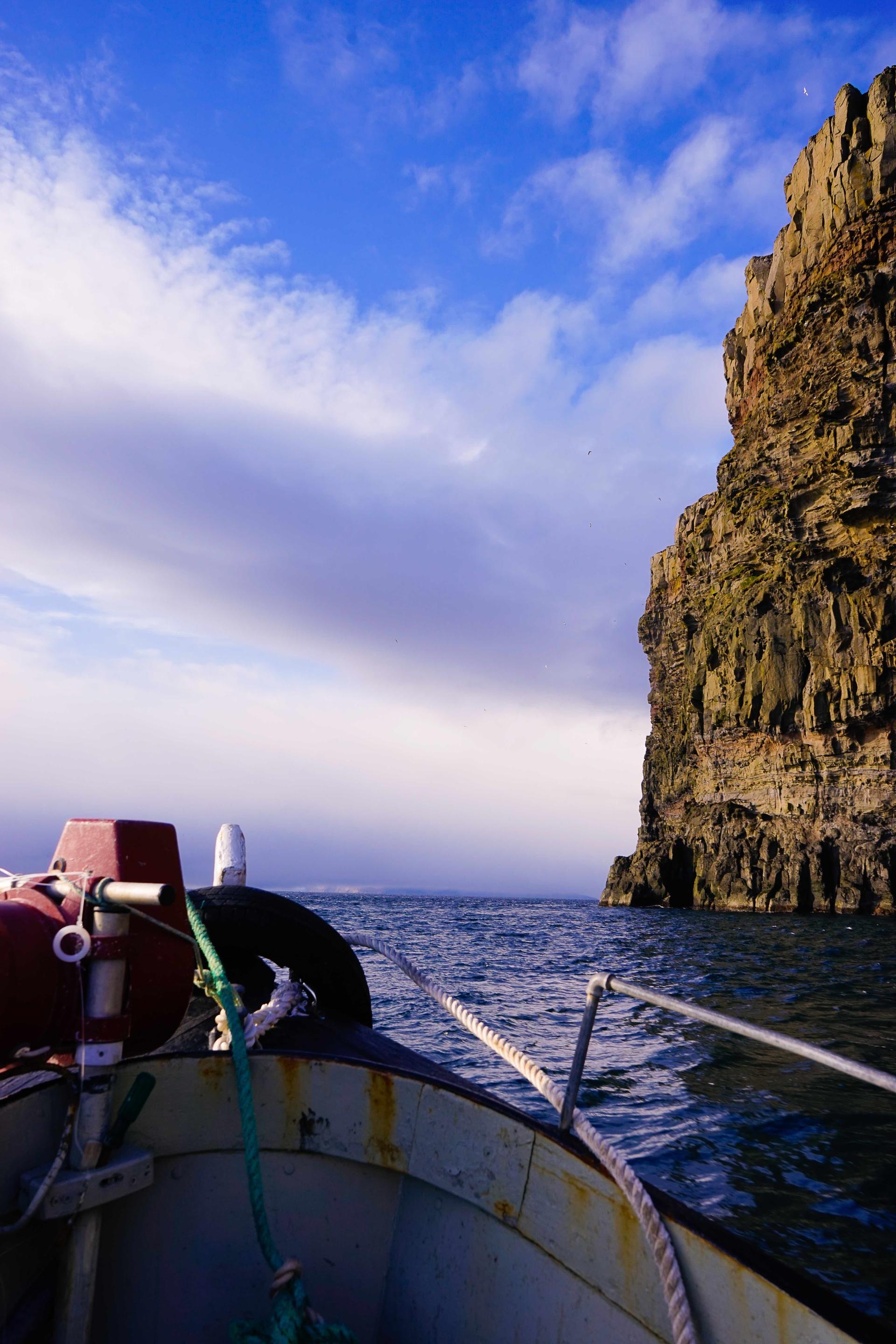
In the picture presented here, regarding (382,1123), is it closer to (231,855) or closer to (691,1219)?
(691,1219)

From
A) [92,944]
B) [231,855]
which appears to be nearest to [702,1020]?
[92,944]

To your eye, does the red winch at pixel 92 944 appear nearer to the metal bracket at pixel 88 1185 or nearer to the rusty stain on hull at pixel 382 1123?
the metal bracket at pixel 88 1185

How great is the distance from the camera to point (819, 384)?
49.8m

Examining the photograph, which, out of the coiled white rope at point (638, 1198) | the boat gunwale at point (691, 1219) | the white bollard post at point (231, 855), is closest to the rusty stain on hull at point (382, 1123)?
the boat gunwale at point (691, 1219)

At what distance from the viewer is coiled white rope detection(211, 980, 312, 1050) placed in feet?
9.20

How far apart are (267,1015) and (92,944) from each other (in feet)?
3.88

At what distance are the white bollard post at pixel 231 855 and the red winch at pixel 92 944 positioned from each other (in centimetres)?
284

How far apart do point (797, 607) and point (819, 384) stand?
54.7ft

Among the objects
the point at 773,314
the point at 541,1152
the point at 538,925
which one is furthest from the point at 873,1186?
the point at 773,314

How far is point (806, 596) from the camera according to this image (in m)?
46.9

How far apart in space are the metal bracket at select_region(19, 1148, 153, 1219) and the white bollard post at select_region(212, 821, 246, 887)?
2.96 m

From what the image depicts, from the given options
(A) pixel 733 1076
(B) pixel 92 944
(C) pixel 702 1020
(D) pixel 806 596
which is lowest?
(A) pixel 733 1076

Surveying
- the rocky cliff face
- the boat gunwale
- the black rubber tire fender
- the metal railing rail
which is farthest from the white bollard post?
the rocky cliff face

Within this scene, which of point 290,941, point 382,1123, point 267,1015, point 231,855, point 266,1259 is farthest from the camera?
point 231,855
